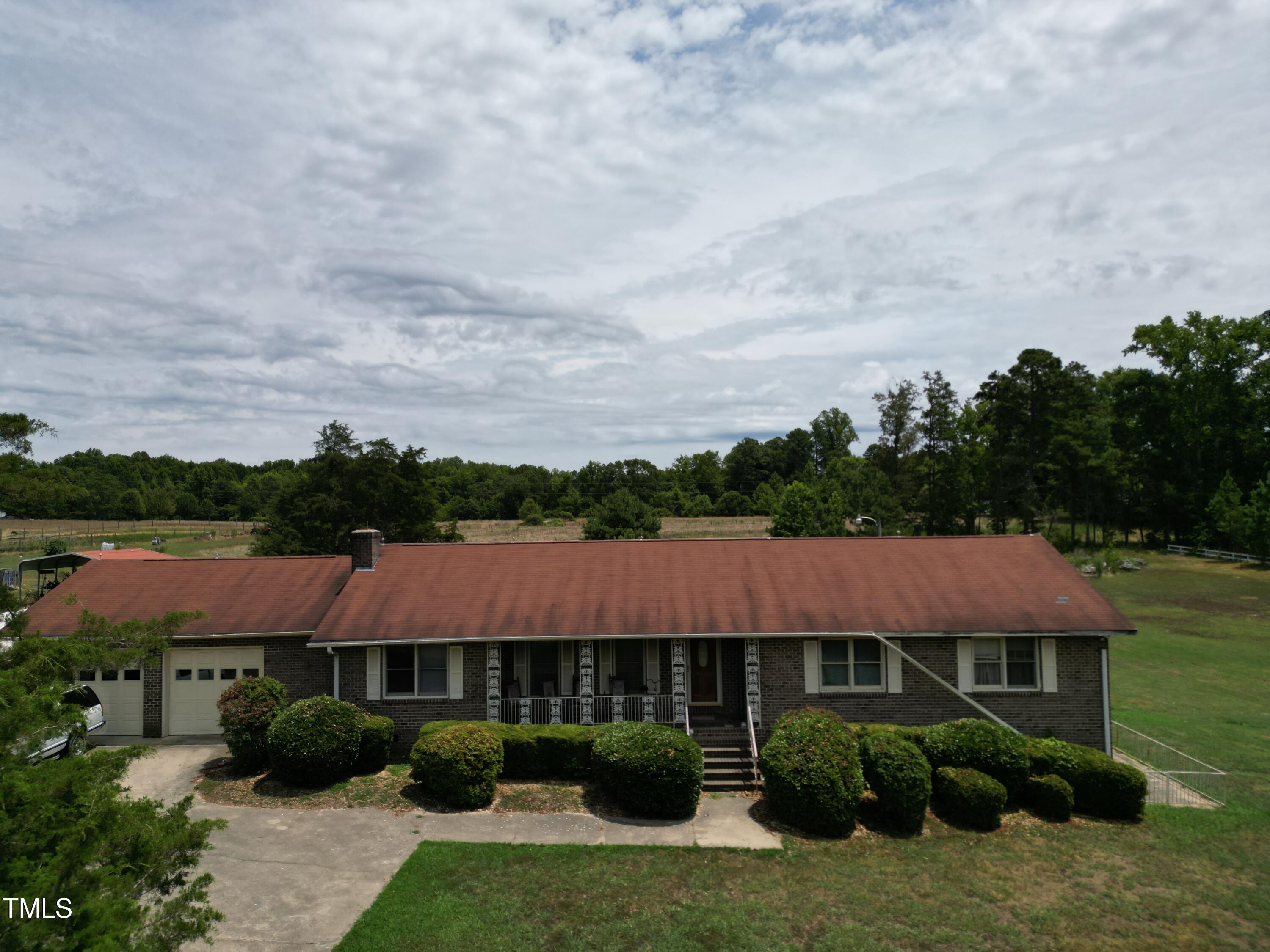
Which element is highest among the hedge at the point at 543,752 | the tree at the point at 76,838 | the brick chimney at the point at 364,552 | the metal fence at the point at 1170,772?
the brick chimney at the point at 364,552

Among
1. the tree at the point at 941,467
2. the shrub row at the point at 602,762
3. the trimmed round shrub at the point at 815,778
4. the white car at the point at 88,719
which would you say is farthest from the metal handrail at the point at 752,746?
the tree at the point at 941,467

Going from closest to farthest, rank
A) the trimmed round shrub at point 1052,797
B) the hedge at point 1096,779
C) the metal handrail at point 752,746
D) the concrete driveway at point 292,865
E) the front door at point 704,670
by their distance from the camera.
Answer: the concrete driveway at point 292,865 < the trimmed round shrub at point 1052,797 < the hedge at point 1096,779 < the metal handrail at point 752,746 < the front door at point 704,670

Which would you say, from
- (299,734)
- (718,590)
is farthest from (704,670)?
(299,734)

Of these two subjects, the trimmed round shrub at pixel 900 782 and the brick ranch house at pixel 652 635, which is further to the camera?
the brick ranch house at pixel 652 635

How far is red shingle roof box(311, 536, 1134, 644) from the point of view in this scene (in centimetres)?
1719

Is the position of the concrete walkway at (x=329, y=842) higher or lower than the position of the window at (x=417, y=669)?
lower

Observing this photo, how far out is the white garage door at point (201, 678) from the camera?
18.4 metres

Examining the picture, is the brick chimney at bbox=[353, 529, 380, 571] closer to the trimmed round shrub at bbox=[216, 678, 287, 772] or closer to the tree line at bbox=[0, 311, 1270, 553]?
the trimmed round shrub at bbox=[216, 678, 287, 772]

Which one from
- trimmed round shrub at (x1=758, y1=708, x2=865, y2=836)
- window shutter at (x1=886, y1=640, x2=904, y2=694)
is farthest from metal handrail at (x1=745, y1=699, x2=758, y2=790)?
window shutter at (x1=886, y1=640, x2=904, y2=694)

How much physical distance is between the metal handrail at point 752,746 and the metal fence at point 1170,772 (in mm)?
7476

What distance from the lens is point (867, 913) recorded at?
10.5 metres

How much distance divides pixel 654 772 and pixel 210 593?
507 inches

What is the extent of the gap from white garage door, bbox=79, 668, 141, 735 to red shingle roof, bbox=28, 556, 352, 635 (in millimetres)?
1380

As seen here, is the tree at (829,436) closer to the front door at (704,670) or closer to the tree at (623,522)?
the tree at (623,522)
